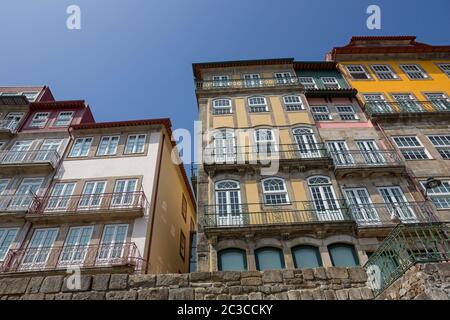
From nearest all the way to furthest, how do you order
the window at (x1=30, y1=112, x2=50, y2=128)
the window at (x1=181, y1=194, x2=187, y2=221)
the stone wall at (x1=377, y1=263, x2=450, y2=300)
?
the stone wall at (x1=377, y1=263, x2=450, y2=300)
the window at (x1=30, y1=112, x2=50, y2=128)
the window at (x1=181, y1=194, x2=187, y2=221)

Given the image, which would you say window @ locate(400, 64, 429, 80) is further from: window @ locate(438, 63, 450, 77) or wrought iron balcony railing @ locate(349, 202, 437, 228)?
wrought iron balcony railing @ locate(349, 202, 437, 228)

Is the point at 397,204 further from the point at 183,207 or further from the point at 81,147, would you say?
the point at 81,147

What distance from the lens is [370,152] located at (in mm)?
15438

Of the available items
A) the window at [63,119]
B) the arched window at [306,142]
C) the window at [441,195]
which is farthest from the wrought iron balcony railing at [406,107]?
the window at [63,119]

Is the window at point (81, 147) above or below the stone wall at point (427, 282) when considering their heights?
above

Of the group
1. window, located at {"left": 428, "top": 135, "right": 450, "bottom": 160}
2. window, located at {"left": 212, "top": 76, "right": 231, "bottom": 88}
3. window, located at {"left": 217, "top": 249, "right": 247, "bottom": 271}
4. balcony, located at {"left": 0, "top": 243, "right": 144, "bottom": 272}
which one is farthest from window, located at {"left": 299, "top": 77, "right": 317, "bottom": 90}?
balcony, located at {"left": 0, "top": 243, "right": 144, "bottom": 272}

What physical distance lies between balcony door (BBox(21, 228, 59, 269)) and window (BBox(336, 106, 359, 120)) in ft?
59.6

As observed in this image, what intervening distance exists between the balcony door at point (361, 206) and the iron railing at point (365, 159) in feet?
4.56

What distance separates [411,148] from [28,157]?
899 inches

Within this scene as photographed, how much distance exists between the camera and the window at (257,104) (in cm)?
1823

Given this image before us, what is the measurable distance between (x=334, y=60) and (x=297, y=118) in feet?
28.9

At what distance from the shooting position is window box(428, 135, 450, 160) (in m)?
15.4

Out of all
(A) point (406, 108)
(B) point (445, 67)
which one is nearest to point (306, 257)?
(A) point (406, 108)

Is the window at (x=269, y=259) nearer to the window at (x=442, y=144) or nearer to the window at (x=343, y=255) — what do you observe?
the window at (x=343, y=255)
